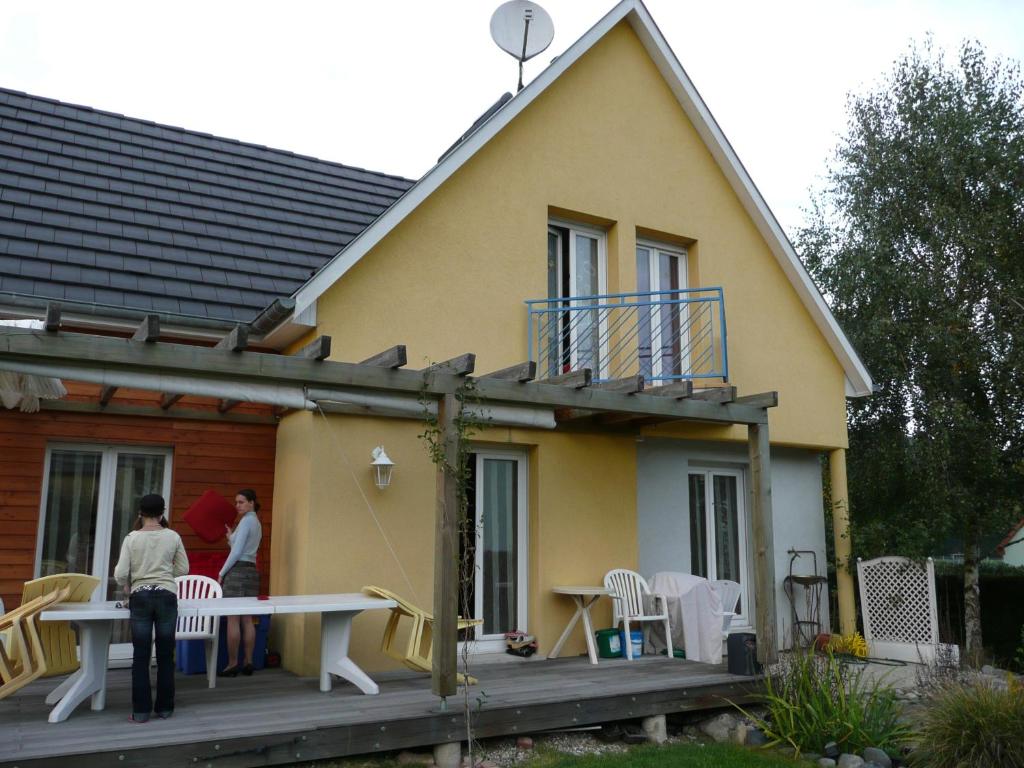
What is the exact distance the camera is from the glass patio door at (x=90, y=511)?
782 centimetres

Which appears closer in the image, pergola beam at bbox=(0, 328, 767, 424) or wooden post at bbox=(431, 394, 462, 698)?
pergola beam at bbox=(0, 328, 767, 424)

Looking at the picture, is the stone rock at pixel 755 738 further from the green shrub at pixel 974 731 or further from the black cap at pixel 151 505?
the black cap at pixel 151 505

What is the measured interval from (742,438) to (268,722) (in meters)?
6.68

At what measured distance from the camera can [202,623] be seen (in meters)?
7.32

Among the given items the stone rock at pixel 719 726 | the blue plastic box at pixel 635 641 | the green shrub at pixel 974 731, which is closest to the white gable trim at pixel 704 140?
the blue plastic box at pixel 635 641

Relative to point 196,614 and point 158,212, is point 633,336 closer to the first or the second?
point 158,212

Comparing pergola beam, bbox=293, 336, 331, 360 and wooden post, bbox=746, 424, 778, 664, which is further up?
pergola beam, bbox=293, 336, 331, 360

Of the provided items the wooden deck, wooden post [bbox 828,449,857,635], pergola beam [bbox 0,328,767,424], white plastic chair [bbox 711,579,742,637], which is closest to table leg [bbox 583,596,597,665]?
the wooden deck

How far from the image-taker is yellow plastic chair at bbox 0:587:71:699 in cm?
568

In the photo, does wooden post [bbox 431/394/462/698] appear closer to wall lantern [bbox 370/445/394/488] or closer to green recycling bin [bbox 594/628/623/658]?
wall lantern [bbox 370/445/394/488]

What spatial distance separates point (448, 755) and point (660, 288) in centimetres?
640

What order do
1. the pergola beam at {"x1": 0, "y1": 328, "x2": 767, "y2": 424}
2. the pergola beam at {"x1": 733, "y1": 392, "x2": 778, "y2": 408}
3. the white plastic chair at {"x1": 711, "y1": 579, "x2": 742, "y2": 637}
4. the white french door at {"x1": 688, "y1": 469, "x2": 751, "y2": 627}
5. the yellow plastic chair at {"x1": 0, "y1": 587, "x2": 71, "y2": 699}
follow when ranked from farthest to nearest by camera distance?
the white french door at {"x1": 688, "y1": 469, "x2": 751, "y2": 627} < the white plastic chair at {"x1": 711, "y1": 579, "x2": 742, "y2": 637} < the pergola beam at {"x1": 733, "y1": 392, "x2": 778, "y2": 408} < the yellow plastic chair at {"x1": 0, "y1": 587, "x2": 71, "y2": 699} < the pergola beam at {"x1": 0, "y1": 328, "x2": 767, "y2": 424}

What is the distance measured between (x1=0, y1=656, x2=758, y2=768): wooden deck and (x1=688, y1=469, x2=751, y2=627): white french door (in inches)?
98.9

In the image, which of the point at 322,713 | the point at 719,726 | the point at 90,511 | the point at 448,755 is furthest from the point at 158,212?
the point at 719,726
